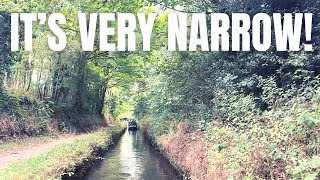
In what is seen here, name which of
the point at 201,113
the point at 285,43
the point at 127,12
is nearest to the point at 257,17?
the point at 285,43

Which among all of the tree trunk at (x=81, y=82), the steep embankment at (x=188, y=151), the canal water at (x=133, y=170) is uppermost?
the tree trunk at (x=81, y=82)

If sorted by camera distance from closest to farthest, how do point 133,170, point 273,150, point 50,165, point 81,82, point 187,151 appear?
point 273,150 → point 50,165 → point 187,151 → point 133,170 → point 81,82

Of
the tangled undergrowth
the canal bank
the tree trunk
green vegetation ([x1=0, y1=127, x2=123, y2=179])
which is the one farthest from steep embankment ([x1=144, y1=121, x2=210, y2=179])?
the tree trunk

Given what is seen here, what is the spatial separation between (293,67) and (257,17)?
7.77ft

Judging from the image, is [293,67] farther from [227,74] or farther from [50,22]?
[50,22]

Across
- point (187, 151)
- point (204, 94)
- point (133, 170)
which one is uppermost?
point (204, 94)

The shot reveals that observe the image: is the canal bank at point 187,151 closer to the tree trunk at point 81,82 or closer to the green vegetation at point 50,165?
the green vegetation at point 50,165

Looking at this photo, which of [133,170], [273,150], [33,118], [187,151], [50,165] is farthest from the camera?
[33,118]

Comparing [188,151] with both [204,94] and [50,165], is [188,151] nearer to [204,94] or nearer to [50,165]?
[204,94]

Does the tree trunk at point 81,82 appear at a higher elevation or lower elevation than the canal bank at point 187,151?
higher

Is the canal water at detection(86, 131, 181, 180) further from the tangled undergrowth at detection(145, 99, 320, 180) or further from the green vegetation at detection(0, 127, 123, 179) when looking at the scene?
the tangled undergrowth at detection(145, 99, 320, 180)

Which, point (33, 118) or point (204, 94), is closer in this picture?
point (204, 94)

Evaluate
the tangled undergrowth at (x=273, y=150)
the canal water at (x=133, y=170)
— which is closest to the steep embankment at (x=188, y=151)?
the canal water at (x=133, y=170)

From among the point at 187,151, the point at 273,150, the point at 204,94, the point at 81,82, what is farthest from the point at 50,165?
the point at 81,82
